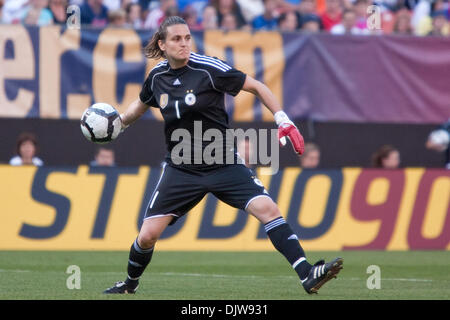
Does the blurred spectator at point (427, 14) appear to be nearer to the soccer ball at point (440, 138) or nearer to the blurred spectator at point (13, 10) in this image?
the soccer ball at point (440, 138)

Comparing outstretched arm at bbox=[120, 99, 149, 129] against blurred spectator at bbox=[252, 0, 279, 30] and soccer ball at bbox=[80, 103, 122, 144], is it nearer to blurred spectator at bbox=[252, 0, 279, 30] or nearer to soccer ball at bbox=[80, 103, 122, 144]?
soccer ball at bbox=[80, 103, 122, 144]

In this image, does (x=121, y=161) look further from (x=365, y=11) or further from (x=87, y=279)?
(x=87, y=279)

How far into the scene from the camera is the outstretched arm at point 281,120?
8.01 metres

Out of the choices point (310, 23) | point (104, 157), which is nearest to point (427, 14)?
point (310, 23)

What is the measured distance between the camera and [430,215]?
47.5ft

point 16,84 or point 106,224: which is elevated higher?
point 16,84

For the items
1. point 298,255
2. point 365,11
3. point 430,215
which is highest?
point 365,11

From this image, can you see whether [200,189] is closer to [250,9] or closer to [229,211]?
[229,211]

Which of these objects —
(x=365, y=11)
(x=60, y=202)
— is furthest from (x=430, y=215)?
(x=60, y=202)

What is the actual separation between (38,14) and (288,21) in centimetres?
410

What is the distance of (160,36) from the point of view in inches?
336

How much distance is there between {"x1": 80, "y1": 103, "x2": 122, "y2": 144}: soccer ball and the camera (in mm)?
8719

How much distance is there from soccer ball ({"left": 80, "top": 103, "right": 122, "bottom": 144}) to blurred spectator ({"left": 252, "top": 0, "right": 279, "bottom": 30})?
27.6 ft

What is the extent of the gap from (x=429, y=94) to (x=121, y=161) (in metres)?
5.13
